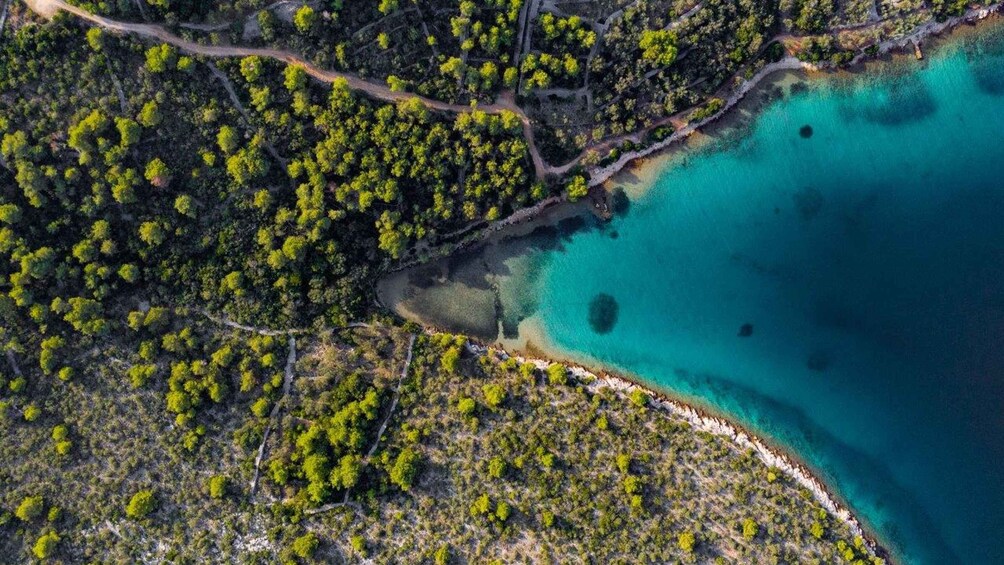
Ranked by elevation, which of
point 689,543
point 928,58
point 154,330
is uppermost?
point 928,58

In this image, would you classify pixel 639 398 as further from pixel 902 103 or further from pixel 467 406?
pixel 902 103

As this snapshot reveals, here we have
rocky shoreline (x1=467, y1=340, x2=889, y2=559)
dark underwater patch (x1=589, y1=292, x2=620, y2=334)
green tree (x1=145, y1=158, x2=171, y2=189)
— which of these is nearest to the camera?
green tree (x1=145, y1=158, x2=171, y2=189)

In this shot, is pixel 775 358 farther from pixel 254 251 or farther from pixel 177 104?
pixel 177 104

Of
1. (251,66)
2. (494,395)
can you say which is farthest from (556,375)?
(251,66)

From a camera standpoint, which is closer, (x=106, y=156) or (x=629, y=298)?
(x=106, y=156)

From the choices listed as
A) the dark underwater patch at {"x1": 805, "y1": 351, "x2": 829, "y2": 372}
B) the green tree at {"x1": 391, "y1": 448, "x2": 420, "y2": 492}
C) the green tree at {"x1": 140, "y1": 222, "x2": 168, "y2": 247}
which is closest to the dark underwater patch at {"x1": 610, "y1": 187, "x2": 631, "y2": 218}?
the dark underwater patch at {"x1": 805, "y1": 351, "x2": 829, "y2": 372}

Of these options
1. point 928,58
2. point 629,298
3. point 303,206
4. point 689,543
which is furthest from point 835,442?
point 303,206

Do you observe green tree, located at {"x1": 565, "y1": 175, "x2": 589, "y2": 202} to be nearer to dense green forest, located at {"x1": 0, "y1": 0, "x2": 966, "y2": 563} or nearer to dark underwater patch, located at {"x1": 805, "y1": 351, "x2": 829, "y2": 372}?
dense green forest, located at {"x1": 0, "y1": 0, "x2": 966, "y2": 563}
